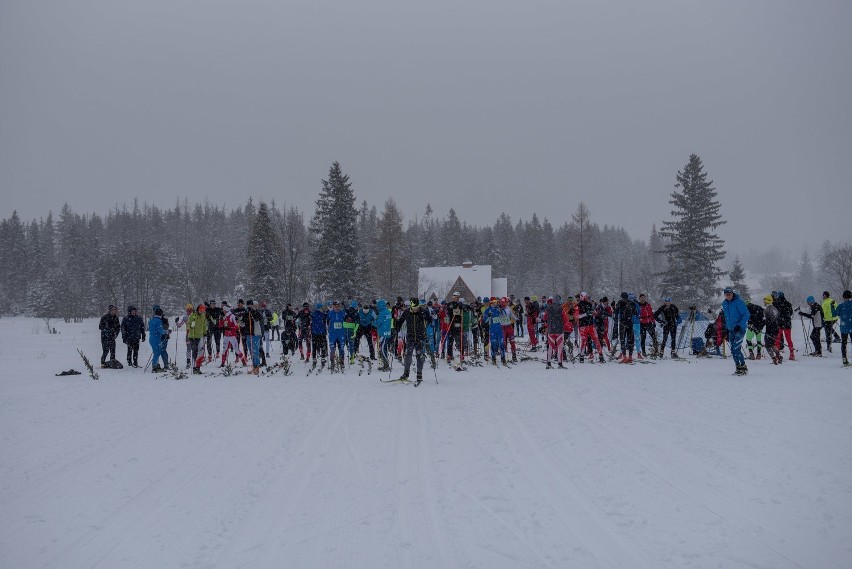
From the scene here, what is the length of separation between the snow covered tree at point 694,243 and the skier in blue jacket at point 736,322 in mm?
28527

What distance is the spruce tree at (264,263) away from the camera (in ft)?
133

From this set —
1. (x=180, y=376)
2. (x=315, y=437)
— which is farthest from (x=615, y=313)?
(x=180, y=376)

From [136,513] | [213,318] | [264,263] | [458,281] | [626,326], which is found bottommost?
[136,513]

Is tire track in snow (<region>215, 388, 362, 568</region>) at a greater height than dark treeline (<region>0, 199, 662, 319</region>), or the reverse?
dark treeline (<region>0, 199, 662, 319</region>)

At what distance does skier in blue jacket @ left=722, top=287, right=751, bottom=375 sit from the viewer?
11742mm

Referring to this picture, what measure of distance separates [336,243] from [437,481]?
3656 cm

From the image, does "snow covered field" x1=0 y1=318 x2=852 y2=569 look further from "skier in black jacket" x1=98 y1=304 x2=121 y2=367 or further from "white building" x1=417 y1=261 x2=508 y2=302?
"white building" x1=417 y1=261 x2=508 y2=302

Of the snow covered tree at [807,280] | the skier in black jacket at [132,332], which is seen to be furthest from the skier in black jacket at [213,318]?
the snow covered tree at [807,280]

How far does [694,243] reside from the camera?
37844mm

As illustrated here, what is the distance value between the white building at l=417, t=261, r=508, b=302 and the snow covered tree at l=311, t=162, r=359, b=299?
14.0 metres

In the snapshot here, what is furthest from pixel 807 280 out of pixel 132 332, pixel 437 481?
pixel 437 481

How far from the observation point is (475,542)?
405 cm

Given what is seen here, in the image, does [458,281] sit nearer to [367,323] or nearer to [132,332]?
[367,323]

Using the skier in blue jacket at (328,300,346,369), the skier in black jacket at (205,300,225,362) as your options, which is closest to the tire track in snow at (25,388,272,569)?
the skier in blue jacket at (328,300,346,369)
